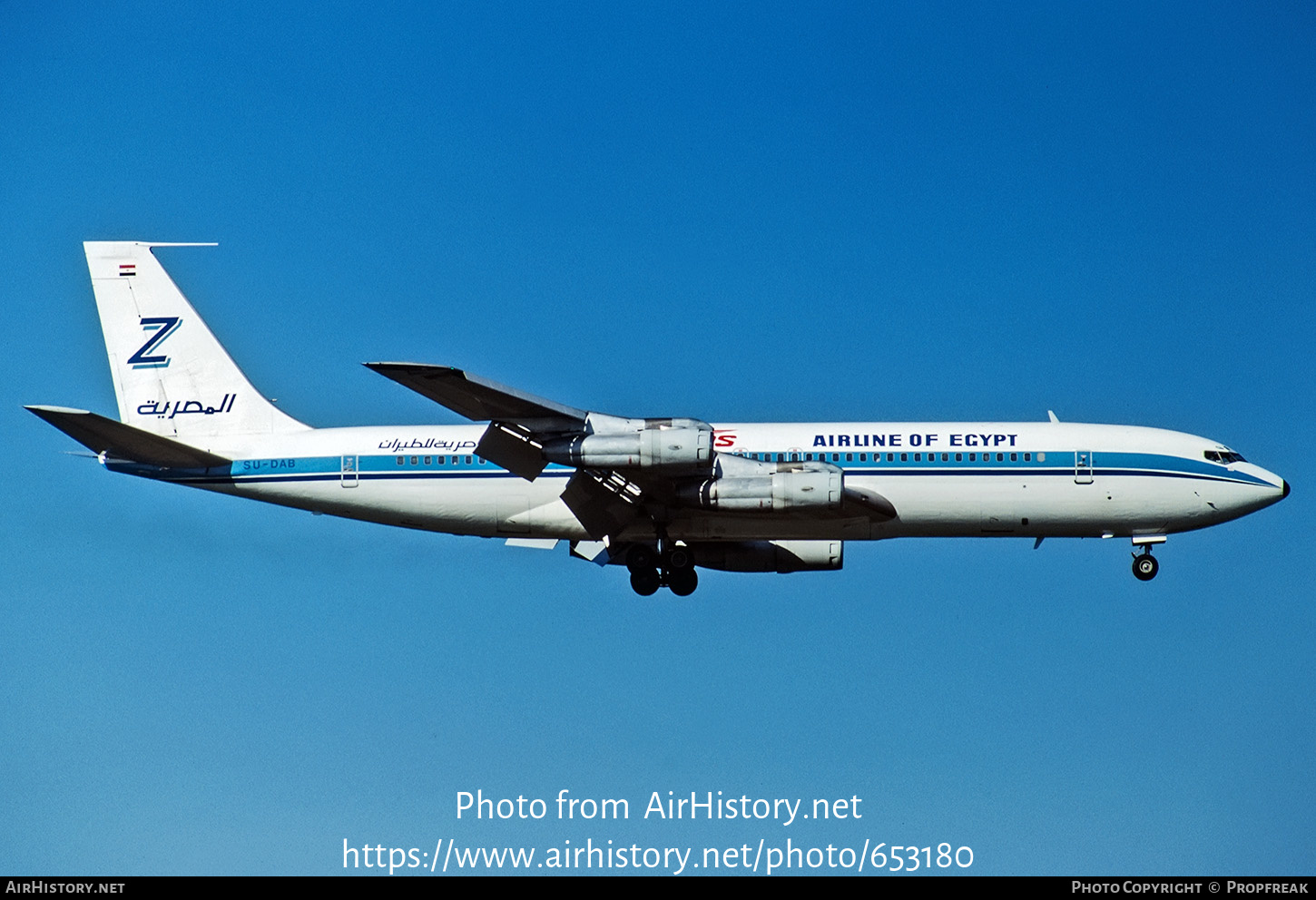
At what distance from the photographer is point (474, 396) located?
118ft

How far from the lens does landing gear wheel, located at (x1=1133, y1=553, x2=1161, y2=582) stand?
1608 inches

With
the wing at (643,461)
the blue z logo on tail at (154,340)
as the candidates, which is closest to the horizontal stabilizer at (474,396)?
the wing at (643,461)

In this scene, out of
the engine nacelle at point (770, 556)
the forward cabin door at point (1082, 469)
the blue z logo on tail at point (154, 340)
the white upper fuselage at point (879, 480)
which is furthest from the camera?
the blue z logo on tail at point (154, 340)

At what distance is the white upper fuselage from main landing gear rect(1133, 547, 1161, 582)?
0.61m

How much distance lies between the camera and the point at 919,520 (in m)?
39.8

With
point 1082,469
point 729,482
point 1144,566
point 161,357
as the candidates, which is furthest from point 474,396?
point 1144,566

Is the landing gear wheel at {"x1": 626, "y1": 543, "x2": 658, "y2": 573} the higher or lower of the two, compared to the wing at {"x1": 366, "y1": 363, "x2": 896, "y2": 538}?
lower

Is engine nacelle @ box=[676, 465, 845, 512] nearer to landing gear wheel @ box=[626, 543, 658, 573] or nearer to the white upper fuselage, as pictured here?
the white upper fuselage

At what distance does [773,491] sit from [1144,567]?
10701 mm

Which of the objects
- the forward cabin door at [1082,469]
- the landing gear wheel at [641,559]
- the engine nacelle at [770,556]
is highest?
the forward cabin door at [1082,469]

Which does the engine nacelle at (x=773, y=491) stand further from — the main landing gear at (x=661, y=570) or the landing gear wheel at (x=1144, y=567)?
the landing gear wheel at (x=1144, y=567)

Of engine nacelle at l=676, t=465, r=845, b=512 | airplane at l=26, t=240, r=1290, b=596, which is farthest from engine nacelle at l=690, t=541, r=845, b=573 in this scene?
engine nacelle at l=676, t=465, r=845, b=512

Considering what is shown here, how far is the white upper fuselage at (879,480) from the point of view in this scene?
39.7m

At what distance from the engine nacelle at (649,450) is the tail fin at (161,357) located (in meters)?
10.2
